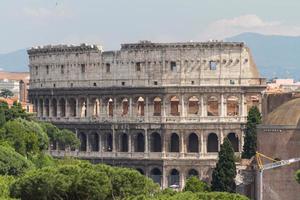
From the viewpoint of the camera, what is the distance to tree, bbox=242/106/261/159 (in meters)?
123

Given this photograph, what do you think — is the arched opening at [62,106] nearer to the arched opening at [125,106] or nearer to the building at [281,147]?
the arched opening at [125,106]

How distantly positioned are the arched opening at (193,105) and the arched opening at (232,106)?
3.45 meters

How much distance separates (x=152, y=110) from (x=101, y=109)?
7288mm

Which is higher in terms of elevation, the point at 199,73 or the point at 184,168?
the point at 199,73

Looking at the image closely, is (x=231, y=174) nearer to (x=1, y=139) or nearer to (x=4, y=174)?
(x=1, y=139)

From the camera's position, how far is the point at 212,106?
143125 millimetres

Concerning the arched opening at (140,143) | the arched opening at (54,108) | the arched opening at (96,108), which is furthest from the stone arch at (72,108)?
the arched opening at (140,143)

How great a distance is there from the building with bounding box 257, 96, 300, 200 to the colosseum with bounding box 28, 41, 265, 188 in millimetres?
28425

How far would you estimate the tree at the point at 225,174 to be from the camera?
111m

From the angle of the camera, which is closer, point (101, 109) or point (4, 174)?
point (4, 174)

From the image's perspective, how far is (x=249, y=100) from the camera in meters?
139

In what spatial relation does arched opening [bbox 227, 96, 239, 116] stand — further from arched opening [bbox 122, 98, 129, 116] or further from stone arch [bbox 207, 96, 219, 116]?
arched opening [bbox 122, 98, 129, 116]

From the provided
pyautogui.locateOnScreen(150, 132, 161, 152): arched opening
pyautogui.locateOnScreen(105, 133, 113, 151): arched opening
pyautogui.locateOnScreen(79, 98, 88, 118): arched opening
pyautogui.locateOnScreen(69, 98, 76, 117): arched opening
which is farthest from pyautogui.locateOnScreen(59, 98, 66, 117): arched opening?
pyautogui.locateOnScreen(150, 132, 161, 152): arched opening

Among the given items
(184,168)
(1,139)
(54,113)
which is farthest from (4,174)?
(54,113)
